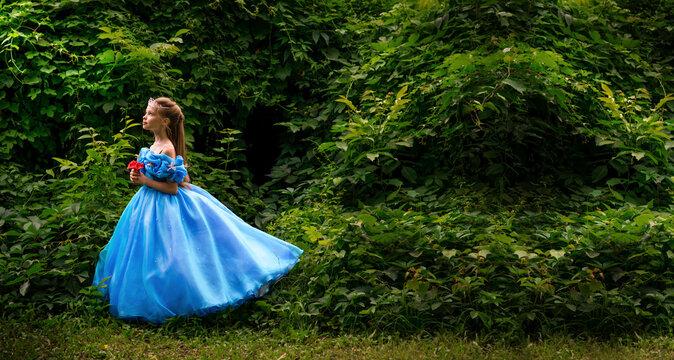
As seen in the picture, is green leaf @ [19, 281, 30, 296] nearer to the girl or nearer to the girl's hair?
the girl

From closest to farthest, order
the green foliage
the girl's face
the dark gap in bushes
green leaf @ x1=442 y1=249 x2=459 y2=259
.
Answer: the green foliage → green leaf @ x1=442 y1=249 x2=459 y2=259 → the girl's face → the dark gap in bushes

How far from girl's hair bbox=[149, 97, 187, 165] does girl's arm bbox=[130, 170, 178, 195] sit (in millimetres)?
382

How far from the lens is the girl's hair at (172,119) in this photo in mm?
5398

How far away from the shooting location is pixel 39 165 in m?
6.99

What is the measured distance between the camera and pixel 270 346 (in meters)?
4.64

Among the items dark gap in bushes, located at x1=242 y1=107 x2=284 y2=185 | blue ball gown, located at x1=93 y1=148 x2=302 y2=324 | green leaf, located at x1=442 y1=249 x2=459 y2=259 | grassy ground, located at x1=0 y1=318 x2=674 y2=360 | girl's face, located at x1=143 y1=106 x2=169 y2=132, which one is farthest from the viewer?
dark gap in bushes, located at x1=242 y1=107 x2=284 y2=185

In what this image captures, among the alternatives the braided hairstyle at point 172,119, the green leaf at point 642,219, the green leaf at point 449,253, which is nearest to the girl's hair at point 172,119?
the braided hairstyle at point 172,119

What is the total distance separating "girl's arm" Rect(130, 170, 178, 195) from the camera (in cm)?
521

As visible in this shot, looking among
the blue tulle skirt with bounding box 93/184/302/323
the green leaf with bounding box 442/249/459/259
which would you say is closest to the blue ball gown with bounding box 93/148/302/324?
the blue tulle skirt with bounding box 93/184/302/323

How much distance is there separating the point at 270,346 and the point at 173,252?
1.19m

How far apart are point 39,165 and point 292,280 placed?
11.8 feet

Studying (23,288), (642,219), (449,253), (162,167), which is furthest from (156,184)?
(642,219)

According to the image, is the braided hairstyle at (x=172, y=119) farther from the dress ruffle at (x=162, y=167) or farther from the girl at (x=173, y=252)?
the dress ruffle at (x=162, y=167)

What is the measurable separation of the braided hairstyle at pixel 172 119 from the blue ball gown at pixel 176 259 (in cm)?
26
